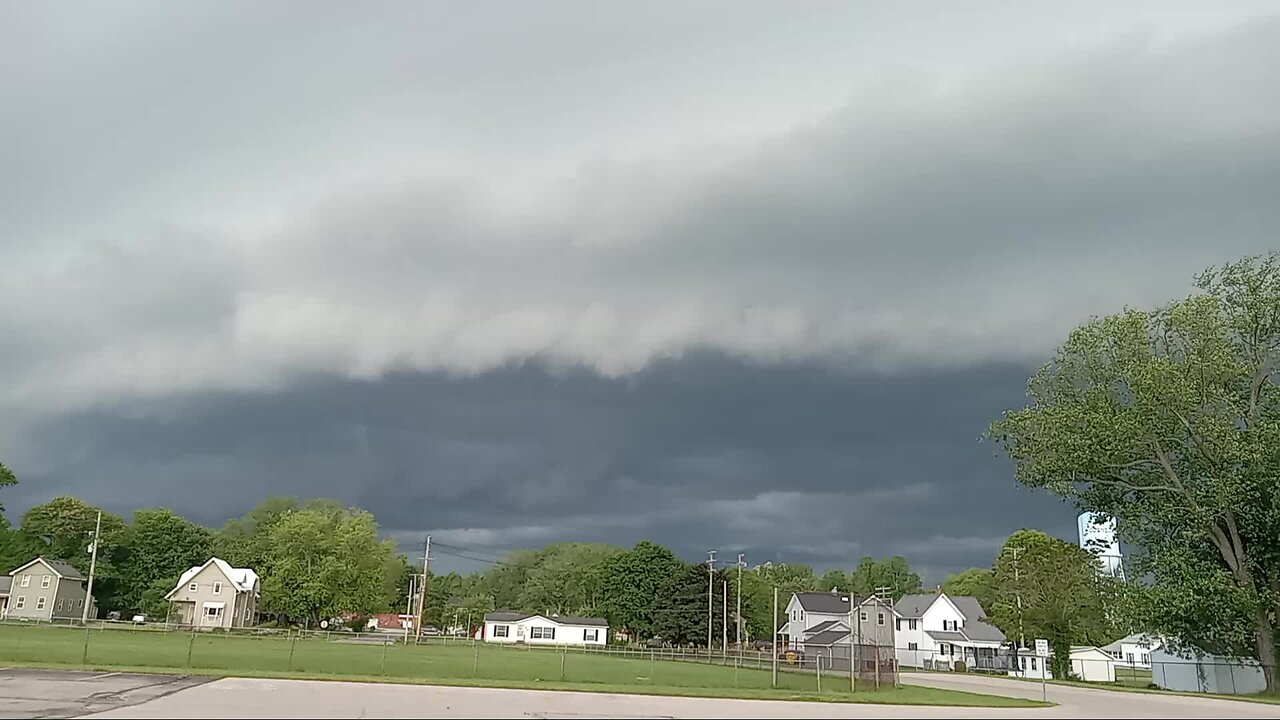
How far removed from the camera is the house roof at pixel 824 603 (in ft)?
297

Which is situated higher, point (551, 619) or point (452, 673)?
point (551, 619)

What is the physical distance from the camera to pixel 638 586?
102062 millimetres

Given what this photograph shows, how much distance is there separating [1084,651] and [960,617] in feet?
66.8

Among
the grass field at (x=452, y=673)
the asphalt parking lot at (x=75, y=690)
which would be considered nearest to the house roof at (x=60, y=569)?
the grass field at (x=452, y=673)

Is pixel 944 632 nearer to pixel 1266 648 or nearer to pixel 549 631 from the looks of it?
pixel 549 631

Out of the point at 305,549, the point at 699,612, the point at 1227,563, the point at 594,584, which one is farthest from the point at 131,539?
the point at 1227,563

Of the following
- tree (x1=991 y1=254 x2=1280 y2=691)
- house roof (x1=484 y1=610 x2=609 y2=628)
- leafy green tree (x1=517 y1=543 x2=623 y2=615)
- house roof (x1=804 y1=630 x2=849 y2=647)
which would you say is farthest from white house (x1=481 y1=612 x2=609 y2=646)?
tree (x1=991 y1=254 x2=1280 y2=691)

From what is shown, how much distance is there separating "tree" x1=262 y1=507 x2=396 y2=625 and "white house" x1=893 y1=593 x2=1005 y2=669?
50507 millimetres

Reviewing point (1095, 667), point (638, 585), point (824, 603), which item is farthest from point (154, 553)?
point (1095, 667)

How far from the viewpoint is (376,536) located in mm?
92750

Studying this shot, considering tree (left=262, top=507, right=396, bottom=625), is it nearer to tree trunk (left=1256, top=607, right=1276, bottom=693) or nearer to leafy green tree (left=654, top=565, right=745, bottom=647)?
leafy green tree (left=654, top=565, right=745, bottom=647)

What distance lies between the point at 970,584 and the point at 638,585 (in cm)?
5757

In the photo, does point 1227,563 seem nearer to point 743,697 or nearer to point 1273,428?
point 1273,428

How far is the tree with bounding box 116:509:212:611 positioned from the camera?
101 m
